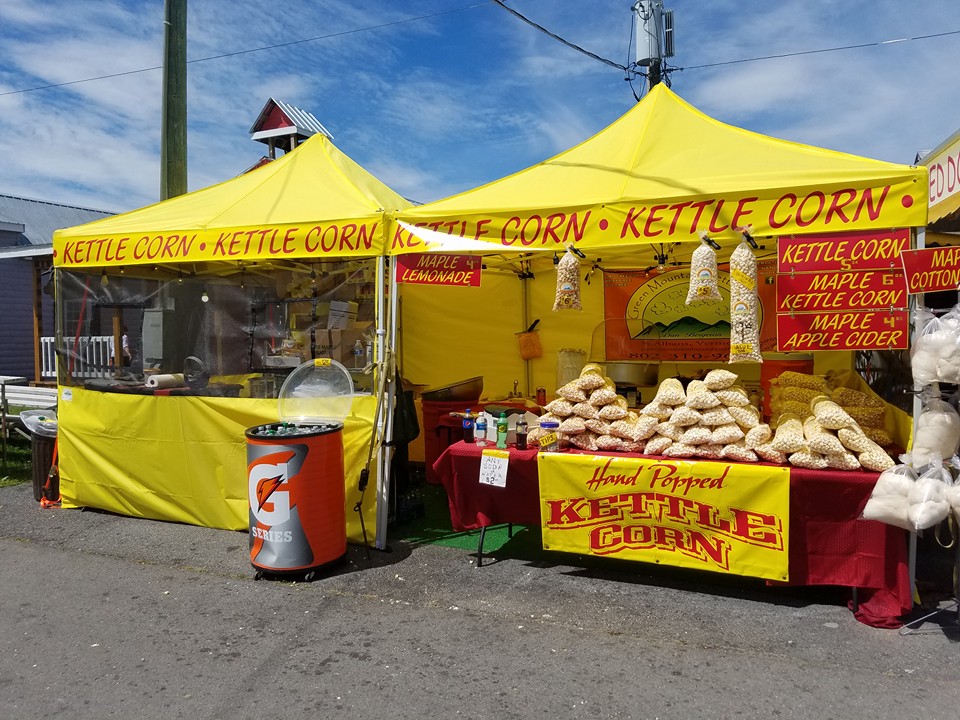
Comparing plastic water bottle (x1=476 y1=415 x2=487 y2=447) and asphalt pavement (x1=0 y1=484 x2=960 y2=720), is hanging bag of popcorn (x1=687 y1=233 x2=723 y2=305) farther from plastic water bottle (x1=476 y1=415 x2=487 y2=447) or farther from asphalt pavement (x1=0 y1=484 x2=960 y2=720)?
asphalt pavement (x1=0 y1=484 x2=960 y2=720)

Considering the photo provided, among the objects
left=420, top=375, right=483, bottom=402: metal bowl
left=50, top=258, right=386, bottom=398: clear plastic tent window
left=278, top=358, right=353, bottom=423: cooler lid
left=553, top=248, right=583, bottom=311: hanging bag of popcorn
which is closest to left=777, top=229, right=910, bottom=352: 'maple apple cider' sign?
left=553, top=248, right=583, bottom=311: hanging bag of popcorn

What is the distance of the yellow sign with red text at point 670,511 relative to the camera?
3967 millimetres

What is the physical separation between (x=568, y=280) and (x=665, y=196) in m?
0.86

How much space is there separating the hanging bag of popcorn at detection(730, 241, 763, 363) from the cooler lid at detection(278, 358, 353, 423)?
2950mm

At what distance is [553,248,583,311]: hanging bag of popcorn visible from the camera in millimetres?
4656

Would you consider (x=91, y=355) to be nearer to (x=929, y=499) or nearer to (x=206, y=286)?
(x=206, y=286)

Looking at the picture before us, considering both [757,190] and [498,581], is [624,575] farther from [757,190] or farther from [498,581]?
[757,190]

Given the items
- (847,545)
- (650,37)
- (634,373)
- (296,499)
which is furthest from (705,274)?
(650,37)

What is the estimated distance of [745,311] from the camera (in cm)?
407

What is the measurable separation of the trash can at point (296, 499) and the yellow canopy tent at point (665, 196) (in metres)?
1.62

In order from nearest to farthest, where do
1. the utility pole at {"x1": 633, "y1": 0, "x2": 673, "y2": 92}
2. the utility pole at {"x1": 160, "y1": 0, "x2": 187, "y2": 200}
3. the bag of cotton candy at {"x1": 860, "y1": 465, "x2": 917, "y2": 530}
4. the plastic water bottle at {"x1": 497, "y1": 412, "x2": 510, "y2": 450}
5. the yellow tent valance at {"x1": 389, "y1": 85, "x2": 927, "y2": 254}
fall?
the bag of cotton candy at {"x1": 860, "y1": 465, "x2": 917, "y2": 530}, the yellow tent valance at {"x1": 389, "y1": 85, "x2": 927, "y2": 254}, the plastic water bottle at {"x1": 497, "y1": 412, "x2": 510, "y2": 450}, the utility pole at {"x1": 160, "y1": 0, "x2": 187, "y2": 200}, the utility pole at {"x1": 633, "y1": 0, "x2": 673, "y2": 92}

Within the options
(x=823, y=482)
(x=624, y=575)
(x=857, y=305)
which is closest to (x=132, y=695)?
(x=624, y=575)

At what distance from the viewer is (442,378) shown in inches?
316

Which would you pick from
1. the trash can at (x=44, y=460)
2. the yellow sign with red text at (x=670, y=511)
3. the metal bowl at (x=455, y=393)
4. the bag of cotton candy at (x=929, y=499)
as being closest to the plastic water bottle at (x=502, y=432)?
the yellow sign with red text at (x=670, y=511)
